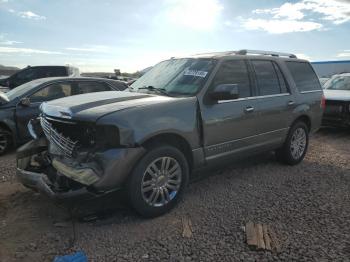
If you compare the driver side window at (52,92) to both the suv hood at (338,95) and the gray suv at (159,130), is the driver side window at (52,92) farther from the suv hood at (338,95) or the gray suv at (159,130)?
the suv hood at (338,95)

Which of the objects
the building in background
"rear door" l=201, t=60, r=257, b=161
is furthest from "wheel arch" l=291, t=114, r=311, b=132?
the building in background

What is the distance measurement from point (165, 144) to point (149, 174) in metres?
0.39

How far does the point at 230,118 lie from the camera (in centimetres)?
488

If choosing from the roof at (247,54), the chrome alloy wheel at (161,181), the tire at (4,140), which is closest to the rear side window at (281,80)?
the roof at (247,54)

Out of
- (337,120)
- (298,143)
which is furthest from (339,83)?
(298,143)

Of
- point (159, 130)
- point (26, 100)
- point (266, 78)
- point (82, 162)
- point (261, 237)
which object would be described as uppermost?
point (266, 78)

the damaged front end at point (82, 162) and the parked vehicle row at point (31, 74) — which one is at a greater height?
the parked vehicle row at point (31, 74)

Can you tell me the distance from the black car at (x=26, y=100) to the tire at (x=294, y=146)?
4096 millimetres

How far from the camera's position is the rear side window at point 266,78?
218 inches

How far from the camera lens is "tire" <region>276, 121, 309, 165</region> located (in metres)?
6.29

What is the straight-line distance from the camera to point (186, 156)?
4512 mm

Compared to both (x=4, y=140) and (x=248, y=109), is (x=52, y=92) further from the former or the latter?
(x=248, y=109)

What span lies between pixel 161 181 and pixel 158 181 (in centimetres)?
5

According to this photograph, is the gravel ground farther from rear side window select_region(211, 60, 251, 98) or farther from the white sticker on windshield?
the white sticker on windshield
